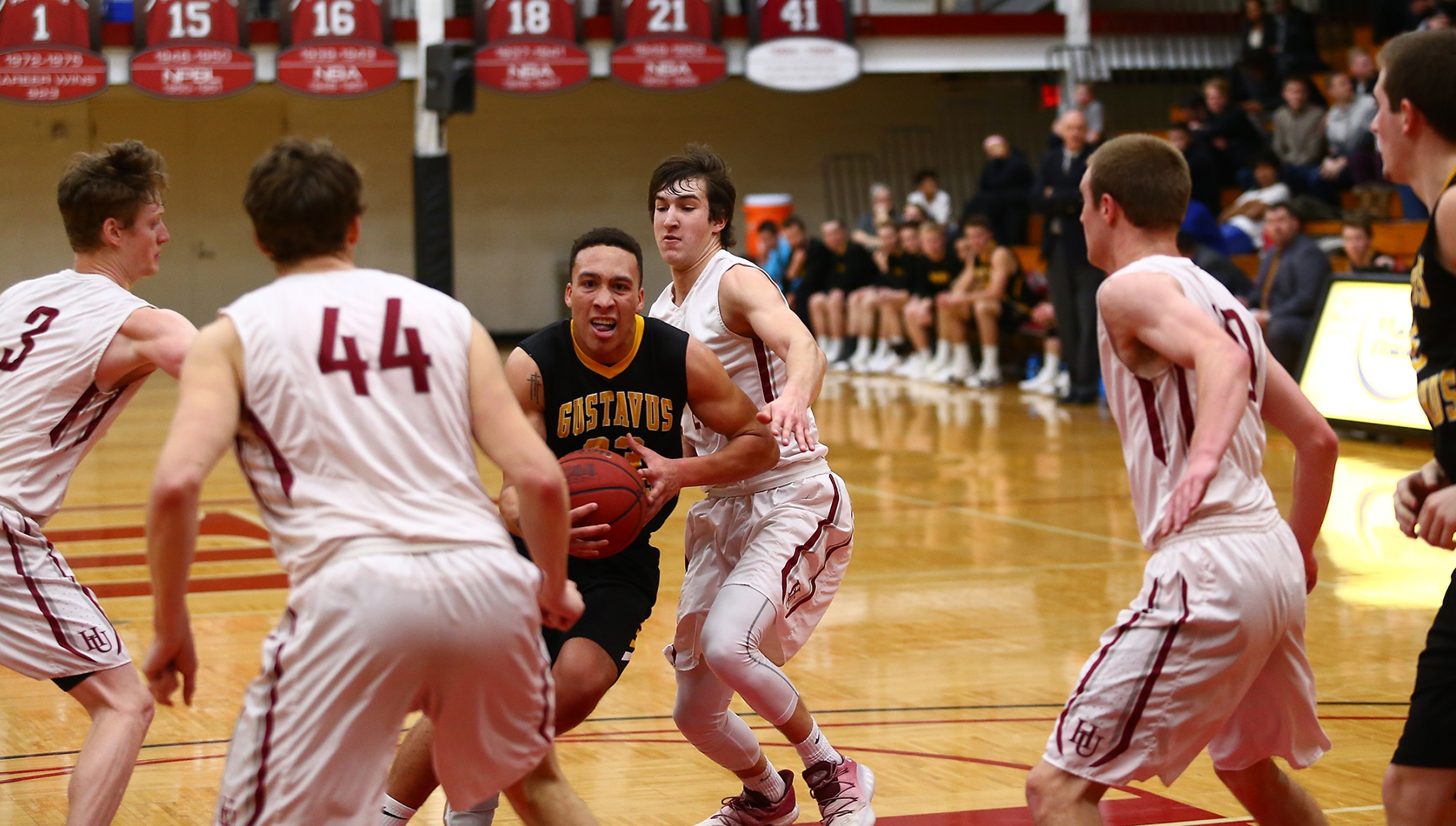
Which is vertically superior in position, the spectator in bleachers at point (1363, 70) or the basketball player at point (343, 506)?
the spectator in bleachers at point (1363, 70)

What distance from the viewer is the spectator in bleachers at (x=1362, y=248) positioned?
11398 mm

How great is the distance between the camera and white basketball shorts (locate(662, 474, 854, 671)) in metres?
4.04

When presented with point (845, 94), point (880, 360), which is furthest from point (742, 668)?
point (845, 94)

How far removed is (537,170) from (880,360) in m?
7.66

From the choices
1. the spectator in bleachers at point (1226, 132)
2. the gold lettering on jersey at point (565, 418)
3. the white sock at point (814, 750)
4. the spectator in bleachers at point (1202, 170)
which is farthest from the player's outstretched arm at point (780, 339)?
the spectator in bleachers at point (1226, 132)

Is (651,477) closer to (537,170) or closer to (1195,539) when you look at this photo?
(1195,539)

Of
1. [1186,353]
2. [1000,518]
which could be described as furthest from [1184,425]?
[1000,518]

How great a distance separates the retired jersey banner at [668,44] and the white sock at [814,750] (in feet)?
46.4

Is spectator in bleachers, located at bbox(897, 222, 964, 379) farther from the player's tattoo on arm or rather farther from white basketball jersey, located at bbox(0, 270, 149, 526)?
white basketball jersey, located at bbox(0, 270, 149, 526)

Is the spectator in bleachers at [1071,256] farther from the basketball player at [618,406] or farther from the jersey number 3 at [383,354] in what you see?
the jersey number 3 at [383,354]

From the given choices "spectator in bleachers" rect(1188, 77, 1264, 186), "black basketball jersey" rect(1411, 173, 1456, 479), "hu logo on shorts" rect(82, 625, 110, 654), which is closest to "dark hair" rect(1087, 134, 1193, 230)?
"black basketball jersey" rect(1411, 173, 1456, 479)

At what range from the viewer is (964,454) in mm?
11289

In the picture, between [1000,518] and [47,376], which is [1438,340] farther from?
[1000,518]

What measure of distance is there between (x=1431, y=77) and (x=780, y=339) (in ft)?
5.48
